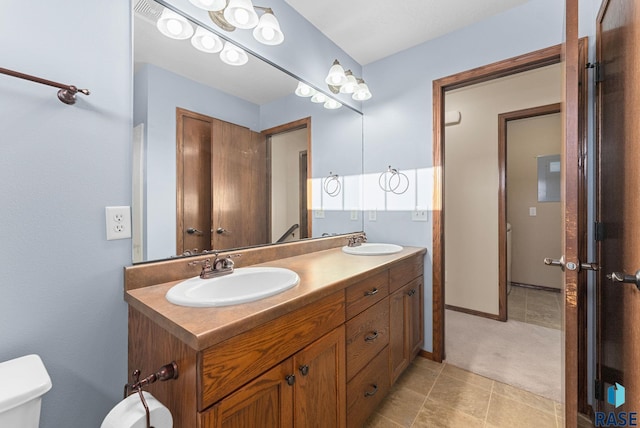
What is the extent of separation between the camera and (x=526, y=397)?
5.35 feet

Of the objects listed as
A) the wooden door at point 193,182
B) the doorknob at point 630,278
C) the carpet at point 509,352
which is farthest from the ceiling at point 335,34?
the carpet at point 509,352

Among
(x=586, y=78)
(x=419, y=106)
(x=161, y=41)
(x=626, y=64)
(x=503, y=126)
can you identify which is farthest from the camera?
(x=503, y=126)

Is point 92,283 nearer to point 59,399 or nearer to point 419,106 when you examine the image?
point 59,399

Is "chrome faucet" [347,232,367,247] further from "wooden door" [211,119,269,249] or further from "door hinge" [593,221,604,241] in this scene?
"door hinge" [593,221,604,241]

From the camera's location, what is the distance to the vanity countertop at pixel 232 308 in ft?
2.25

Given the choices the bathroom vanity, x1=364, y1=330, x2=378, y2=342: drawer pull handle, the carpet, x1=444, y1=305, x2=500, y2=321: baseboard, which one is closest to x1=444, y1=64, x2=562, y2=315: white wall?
x1=444, y1=305, x2=500, y2=321: baseboard

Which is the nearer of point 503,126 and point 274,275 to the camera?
point 274,275

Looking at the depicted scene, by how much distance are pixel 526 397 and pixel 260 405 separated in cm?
172

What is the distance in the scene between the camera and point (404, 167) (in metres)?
2.21

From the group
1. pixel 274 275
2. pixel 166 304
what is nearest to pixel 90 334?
pixel 166 304

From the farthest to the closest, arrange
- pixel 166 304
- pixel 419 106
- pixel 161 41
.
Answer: pixel 419 106 < pixel 161 41 < pixel 166 304

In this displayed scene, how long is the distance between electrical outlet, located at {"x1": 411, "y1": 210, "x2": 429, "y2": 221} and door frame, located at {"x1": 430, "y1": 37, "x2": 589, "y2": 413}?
2.5 inches

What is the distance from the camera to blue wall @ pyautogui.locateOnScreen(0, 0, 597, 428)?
801mm

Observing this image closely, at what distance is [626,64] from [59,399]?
7.31 feet
